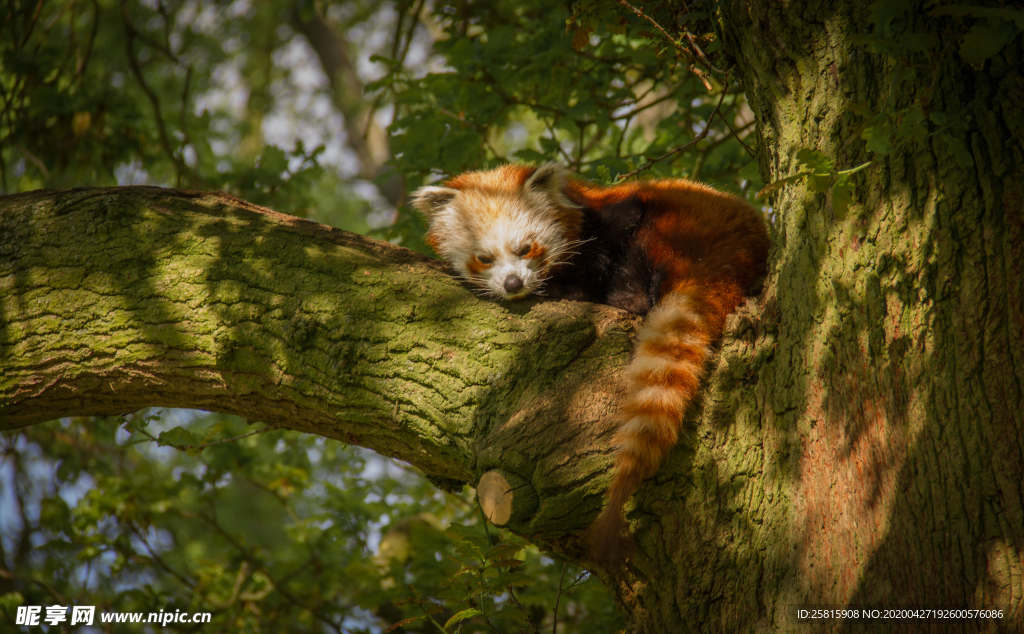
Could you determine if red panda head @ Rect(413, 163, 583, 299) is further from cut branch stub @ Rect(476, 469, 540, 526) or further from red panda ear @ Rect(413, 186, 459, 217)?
cut branch stub @ Rect(476, 469, 540, 526)

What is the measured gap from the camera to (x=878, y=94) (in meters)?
1.83

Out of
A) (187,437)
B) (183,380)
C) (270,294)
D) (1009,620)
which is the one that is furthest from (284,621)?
(1009,620)

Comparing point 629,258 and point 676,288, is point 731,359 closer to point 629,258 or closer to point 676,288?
point 676,288

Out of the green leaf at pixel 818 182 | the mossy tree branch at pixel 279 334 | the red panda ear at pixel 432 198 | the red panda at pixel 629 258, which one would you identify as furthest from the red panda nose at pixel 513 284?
the green leaf at pixel 818 182

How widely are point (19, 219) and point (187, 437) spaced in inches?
43.6

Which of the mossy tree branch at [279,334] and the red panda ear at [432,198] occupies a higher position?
the red panda ear at [432,198]

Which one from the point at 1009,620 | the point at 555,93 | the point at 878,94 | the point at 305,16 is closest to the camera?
the point at 1009,620

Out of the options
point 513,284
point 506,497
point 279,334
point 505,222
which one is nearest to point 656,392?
point 506,497

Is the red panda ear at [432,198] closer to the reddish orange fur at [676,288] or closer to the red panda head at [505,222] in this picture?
the red panda head at [505,222]

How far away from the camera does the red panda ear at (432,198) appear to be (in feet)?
11.1

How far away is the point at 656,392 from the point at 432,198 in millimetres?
1837

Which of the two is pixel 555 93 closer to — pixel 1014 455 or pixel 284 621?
pixel 1014 455

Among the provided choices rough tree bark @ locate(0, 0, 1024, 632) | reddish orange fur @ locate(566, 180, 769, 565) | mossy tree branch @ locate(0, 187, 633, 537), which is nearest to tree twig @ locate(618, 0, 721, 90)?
rough tree bark @ locate(0, 0, 1024, 632)

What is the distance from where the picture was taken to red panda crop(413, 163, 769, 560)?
6.58ft
